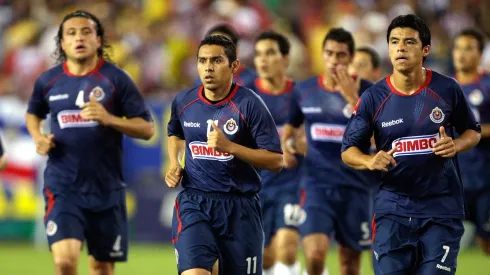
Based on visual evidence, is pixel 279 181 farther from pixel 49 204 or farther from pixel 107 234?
pixel 49 204

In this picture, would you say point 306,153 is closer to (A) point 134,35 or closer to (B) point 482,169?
(B) point 482,169

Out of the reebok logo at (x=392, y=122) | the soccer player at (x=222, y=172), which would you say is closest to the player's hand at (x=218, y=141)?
the soccer player at (x=222, y=172)

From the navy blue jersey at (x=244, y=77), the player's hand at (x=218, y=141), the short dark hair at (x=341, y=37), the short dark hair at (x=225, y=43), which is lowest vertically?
the player's hand at (x=218, y=141)

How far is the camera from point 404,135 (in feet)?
26.9

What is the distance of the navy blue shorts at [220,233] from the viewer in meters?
8.23

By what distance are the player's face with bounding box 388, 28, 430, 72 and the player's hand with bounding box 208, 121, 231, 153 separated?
1506mm

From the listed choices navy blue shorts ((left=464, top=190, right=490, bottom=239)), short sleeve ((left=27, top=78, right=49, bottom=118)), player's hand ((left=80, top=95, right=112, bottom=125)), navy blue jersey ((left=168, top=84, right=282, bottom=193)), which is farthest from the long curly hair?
navy blue shorts ((left=464, top=190, right=490, bottom=239))

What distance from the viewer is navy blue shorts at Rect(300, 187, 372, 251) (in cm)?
1067

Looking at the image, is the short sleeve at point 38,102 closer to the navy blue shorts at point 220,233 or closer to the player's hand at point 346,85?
the navy blue shorts at point 220,233

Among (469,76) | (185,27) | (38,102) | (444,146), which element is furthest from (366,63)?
(185,27)

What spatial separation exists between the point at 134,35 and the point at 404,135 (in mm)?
10822

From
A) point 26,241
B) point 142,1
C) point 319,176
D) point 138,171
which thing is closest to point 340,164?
point 319,176

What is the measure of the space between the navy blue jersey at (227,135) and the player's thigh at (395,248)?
1.10 m

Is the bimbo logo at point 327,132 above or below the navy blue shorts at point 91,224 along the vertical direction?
above
